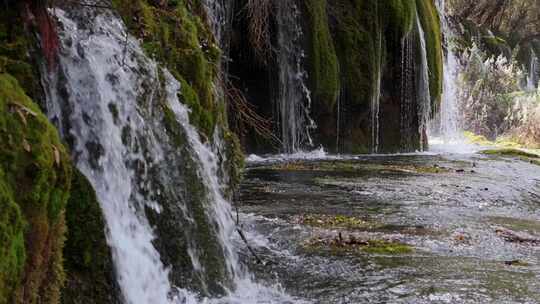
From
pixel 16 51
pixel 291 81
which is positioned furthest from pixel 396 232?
pixel 291 81

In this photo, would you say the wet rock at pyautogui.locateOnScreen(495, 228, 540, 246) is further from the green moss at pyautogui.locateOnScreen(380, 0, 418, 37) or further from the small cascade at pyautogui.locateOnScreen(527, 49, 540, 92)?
the small cascade at pyautogui.locateOnScreen(527, 49, 540, 92)

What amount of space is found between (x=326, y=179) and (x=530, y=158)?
7.90m

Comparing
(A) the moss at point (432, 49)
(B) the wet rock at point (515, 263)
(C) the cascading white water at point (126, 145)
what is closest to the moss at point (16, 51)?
(C) the cascading white water at point (126, 145)

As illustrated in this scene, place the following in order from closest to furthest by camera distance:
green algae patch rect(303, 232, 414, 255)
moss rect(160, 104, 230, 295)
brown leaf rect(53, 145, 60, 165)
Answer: brown leaf rect(53, 145, 60, 165), moss rect(160, 104, 230, 295), green algae patch rect(303, 232, 414, 255)

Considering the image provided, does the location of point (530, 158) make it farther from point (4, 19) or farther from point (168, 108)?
point (4, 19)

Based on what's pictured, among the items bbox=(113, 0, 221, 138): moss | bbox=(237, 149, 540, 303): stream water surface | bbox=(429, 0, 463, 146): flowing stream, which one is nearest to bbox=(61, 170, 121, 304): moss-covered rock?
bbox=(237, 149, 540, 303): stream water surface

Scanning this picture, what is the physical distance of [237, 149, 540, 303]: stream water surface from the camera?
13.8 ft

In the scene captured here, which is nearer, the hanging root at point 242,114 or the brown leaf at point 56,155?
the brown leaf at point 56,155

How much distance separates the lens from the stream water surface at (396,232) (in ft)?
13.8

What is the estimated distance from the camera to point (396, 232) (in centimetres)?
573

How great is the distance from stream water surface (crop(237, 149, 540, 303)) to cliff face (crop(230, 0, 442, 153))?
99.4 inches

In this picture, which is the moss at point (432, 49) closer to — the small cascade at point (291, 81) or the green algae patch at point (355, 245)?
the small cascade at point (291, 81)

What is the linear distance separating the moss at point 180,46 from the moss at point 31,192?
6.76 ft

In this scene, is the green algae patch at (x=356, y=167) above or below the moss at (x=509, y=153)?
above
